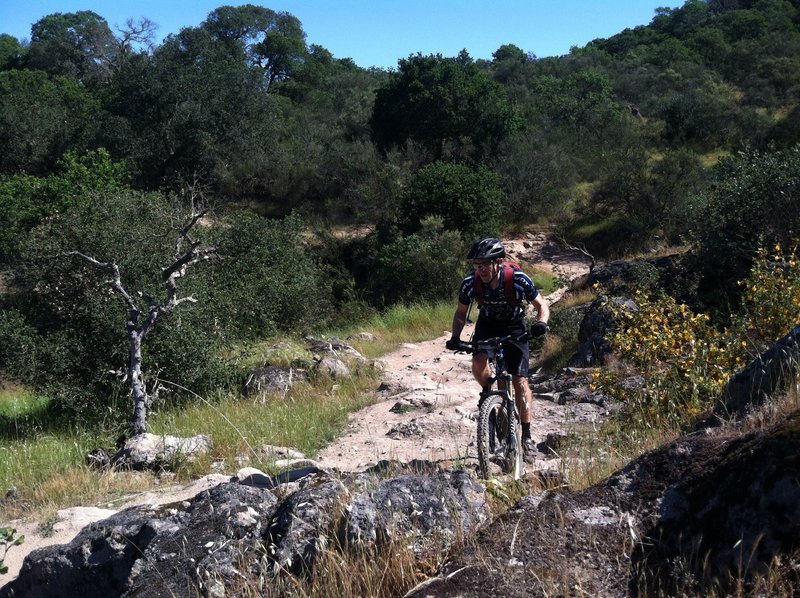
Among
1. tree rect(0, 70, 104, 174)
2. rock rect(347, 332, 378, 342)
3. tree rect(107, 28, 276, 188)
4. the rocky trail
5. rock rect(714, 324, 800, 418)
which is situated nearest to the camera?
rock rect(714, 324, 800, 418)

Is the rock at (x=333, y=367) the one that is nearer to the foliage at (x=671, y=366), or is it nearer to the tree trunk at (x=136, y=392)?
the tree trunk at (x=136, y=392)

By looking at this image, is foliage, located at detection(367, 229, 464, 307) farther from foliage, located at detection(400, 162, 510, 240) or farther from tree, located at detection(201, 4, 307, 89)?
tree, located at detection(201, 4, 307, 89)

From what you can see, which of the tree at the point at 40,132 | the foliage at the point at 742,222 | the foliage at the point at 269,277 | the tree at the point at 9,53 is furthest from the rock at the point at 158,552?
the tree at the point at 9,53

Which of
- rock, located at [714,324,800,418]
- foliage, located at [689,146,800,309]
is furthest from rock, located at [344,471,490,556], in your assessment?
foliage, located at [689,146,800,309]

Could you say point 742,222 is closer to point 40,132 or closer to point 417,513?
point 417,513

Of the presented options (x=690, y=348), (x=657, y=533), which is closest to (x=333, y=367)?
(x=690, y=348)

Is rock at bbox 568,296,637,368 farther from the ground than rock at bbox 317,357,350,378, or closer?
farther from the ground

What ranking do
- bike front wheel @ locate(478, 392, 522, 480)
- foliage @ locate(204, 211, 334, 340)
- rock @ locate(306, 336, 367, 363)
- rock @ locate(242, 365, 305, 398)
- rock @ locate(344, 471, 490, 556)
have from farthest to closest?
1. foliage @ locate(204, 211, 334, 340)
2. rock @ locate(306, 336, 367, 363)
3. rock @ locate(242, 365, 305, 398)
4. bike front wheel @ locate(478, 392, 522, 480)
5. rock @ locate(344, 471, 490, 556)

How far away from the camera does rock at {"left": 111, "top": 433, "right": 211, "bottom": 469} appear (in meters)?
7.10

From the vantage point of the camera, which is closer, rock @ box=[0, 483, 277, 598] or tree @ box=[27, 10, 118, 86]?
rock @ box=[0, 483, 277, 598]

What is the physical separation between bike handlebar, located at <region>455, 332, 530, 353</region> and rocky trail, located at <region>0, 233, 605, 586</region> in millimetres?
601

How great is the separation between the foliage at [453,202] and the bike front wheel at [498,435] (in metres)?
16.6

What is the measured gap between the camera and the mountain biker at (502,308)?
532 cm

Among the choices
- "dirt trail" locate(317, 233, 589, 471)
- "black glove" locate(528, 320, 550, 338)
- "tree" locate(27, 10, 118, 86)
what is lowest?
"dirt trail" locate(317, 233, 589, 471)
